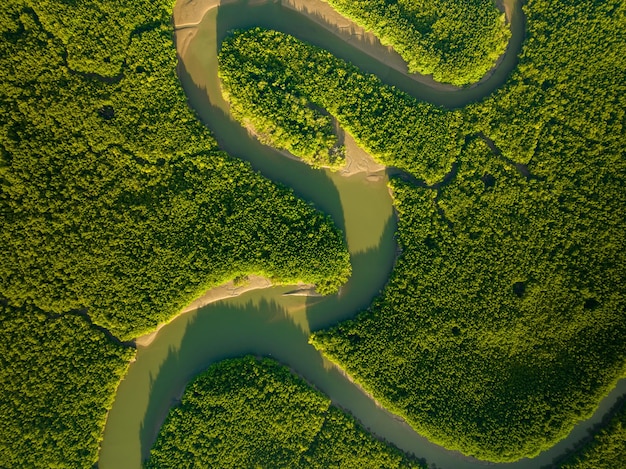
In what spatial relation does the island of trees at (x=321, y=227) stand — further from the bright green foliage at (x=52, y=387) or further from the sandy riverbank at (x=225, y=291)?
the sandy riverbank at (x=225, y=291)

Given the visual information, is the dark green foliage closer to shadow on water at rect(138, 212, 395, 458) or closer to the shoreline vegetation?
the shoreline vegetation

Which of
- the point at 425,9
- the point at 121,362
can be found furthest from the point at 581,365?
the point at 121,362

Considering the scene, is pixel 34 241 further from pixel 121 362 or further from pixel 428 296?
pixel 428 296

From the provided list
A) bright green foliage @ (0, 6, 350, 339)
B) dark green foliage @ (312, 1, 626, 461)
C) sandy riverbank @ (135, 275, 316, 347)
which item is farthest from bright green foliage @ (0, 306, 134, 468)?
dark green foliage @ (312, 1, 626, 461)

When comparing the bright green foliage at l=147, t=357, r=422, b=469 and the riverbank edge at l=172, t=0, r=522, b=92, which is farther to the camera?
the riverbank edge at l=172, t=0, r=522, b=92

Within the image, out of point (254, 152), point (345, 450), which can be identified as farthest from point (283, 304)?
point (254, 152)

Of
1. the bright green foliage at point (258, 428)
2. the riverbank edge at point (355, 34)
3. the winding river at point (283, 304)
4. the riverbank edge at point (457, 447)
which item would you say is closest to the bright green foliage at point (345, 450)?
the bright green foliage at point (258, 428)
